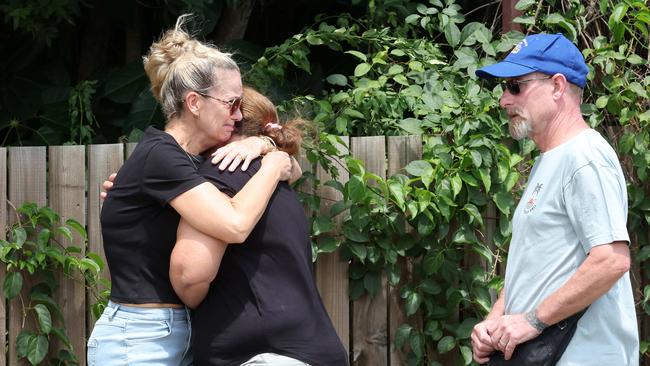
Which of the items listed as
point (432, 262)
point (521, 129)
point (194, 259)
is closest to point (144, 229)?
point (194, 259)

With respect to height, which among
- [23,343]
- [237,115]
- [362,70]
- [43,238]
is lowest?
[23,343]

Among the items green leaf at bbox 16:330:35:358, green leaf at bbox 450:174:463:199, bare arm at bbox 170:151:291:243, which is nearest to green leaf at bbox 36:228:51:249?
green leaf at bbox 16:330:35:358

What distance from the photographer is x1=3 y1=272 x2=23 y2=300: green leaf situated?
400 cm

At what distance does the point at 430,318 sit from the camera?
431cm

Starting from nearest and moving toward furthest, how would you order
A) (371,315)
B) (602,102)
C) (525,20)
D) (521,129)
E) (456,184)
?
(521,129)
(456,184)
(371,315)
(602,102)
(525,20)

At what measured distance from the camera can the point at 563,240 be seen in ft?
9.20

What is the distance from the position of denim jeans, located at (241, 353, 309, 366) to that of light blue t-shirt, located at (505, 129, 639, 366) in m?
0.70

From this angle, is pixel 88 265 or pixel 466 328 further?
pixel 466 328

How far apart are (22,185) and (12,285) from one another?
418 mm

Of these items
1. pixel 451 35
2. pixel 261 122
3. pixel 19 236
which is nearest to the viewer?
pixel 261 122

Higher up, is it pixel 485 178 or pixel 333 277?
pixel 485 178

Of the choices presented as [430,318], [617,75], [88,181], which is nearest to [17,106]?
[88,181]

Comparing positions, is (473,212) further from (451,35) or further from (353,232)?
(451,35)

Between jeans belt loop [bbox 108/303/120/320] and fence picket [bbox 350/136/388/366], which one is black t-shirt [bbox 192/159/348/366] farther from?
fence picket [bbox 350/136/388/366]
